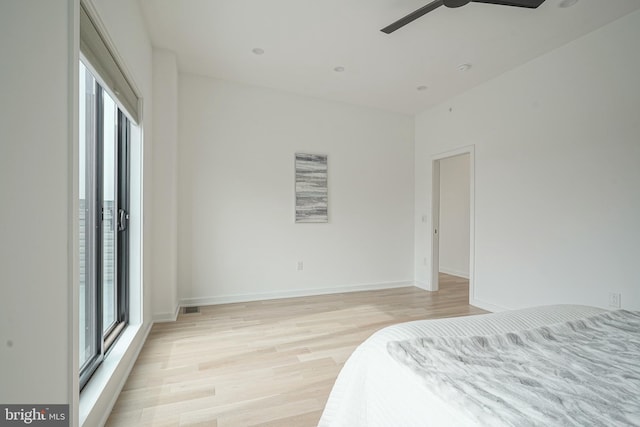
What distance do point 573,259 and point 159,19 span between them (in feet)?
14.2

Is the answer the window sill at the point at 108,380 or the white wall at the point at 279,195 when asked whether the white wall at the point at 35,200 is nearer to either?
the window sill at the point at 108,380

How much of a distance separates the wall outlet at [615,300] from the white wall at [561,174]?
1.5 inches

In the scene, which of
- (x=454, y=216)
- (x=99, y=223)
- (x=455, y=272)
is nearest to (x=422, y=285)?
(x=455, y=272)

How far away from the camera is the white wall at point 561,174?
2.29 m

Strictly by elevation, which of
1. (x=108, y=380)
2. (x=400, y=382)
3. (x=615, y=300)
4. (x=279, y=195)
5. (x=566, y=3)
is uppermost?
(x=566, y=3)

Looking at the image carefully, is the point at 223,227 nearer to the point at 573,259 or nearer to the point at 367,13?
the point at 367,13

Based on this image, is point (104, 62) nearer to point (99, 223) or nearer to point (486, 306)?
point (99, 223)

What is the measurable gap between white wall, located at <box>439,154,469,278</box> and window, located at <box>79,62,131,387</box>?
5.23 m

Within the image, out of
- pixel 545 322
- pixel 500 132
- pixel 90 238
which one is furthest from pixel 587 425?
pixel 500 132

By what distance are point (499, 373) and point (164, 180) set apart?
3.09 metres

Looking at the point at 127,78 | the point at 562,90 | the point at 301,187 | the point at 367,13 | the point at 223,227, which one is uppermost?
the point at 367,13

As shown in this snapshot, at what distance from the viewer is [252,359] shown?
214 centimetres

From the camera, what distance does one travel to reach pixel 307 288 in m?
3.88

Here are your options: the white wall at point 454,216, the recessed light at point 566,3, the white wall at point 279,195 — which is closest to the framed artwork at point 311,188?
the white wall at point 279,195
